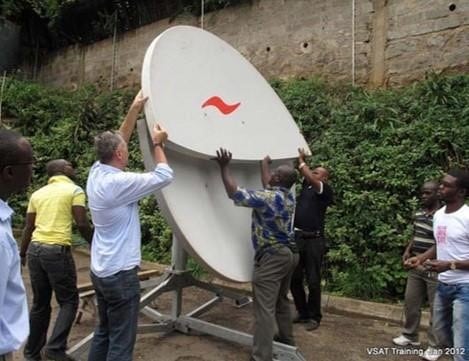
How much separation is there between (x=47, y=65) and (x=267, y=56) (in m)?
7.09

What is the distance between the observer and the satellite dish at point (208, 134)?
3.05m

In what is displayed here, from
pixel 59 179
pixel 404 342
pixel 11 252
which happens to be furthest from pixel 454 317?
pixel 59 179

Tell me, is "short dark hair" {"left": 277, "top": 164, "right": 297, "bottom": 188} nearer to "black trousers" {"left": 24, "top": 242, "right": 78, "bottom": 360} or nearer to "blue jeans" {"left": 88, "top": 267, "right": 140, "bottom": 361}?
"blue jeans" {"left": 88, "top": 267, "right": 140, "bottom": 361}

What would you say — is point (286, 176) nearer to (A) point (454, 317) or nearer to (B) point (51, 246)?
(A) point (454, 317)

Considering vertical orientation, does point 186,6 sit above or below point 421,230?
above

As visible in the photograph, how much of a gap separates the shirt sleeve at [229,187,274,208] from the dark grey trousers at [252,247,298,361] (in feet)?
1.17

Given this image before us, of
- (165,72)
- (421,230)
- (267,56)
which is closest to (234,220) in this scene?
(165,72)

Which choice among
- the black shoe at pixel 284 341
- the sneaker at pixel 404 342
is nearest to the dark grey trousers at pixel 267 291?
the black shoe at pixel 284 341

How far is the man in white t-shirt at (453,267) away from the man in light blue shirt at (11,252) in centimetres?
221

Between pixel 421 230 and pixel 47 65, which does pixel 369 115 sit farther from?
pixel 47 65

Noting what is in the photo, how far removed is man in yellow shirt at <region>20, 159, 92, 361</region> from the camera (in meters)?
3.32

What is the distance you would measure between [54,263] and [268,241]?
59.8 inches

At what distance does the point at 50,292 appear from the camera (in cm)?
343

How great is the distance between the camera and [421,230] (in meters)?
3.75
